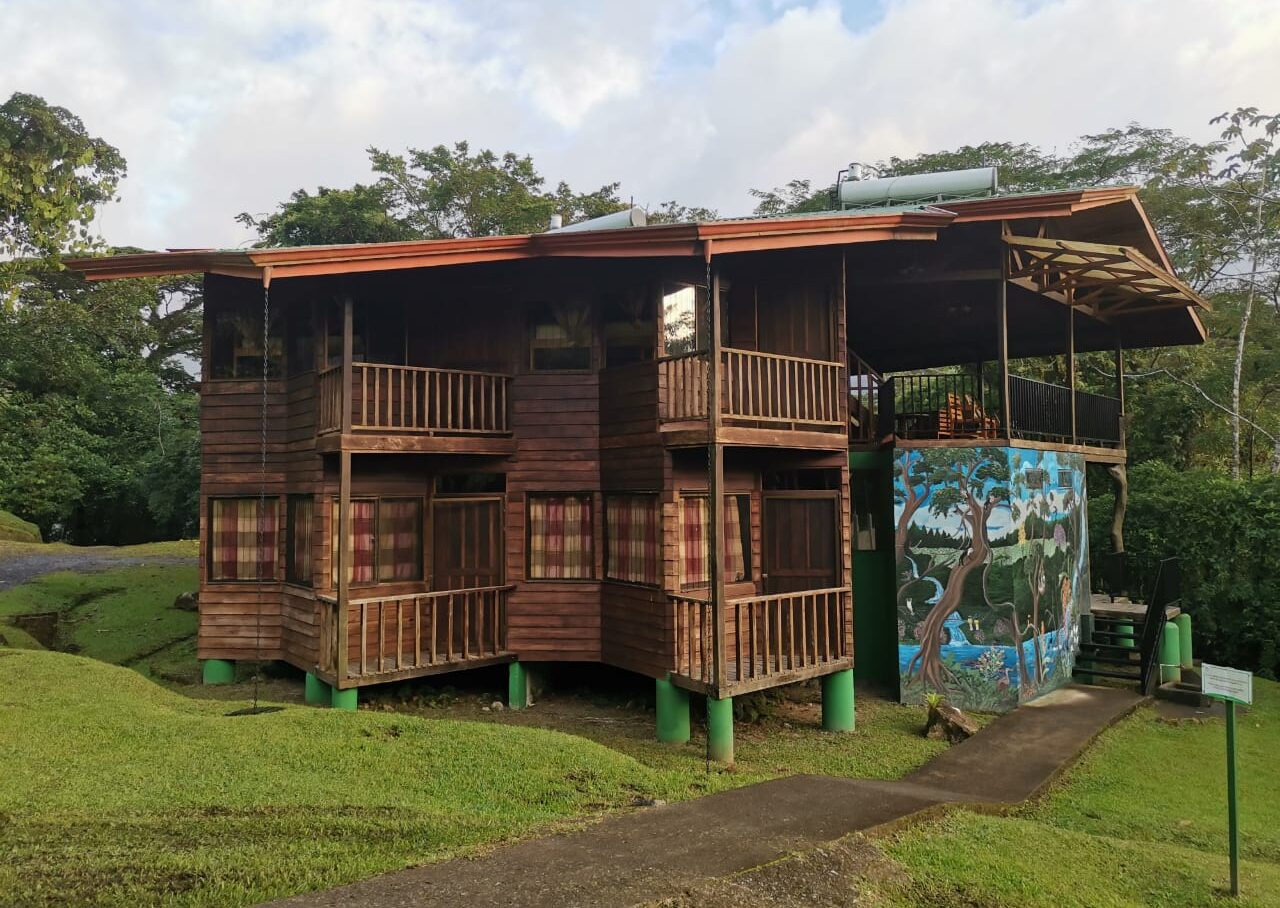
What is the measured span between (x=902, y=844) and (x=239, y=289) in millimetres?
11276

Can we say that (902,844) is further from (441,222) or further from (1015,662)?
(441,222)

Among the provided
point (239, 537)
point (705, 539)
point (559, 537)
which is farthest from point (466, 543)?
point (239, 537)

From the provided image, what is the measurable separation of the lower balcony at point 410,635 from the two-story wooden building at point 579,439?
43 millimetres

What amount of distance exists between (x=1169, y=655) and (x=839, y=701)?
6.86 meters

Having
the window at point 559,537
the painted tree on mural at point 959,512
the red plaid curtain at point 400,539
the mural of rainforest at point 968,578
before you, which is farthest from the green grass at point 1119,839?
the red plaid curtain at point 400,539

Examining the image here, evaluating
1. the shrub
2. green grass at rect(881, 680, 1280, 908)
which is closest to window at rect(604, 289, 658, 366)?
green grass at rect(881, 680, 1280, 908)

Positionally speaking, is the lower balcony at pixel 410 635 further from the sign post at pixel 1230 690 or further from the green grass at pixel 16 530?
the green grass at pixel 16 530

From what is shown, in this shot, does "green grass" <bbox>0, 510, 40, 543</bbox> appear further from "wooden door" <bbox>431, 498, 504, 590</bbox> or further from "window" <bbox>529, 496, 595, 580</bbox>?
"window" <bbox>529, 496, 595, 580</bbox>

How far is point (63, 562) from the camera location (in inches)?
760

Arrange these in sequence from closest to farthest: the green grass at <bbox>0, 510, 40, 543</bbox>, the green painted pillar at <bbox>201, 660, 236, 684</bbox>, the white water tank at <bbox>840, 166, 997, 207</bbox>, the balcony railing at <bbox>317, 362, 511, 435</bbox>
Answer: the balcony railing at <bbox>317, 362, 511, 435</bbox>
the green painted pillar at <bbox>201, 660, 236, 684</bbox>
the white water tank at <bbox>840, 166, 997, 207</bbox>
the green grass at <bbox>0, 510, 40, 543</bbox>

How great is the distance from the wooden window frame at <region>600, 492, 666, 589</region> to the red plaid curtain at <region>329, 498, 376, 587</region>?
3.21 metres

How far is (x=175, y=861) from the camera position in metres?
4.84

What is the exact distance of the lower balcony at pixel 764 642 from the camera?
357 inches

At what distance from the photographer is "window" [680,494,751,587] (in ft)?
34.1
